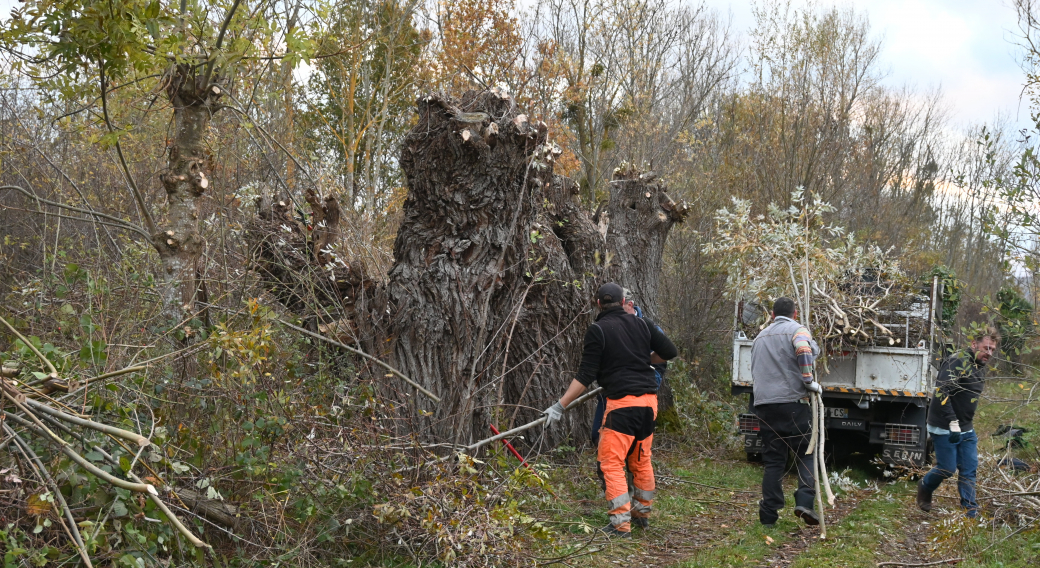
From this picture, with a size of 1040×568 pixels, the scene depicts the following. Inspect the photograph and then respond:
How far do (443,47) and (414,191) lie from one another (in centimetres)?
1352

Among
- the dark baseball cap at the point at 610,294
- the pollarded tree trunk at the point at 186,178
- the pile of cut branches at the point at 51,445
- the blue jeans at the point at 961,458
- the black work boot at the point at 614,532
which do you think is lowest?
the black work boot at the point at 614,532

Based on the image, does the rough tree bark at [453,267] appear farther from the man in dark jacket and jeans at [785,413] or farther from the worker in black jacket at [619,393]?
the man in dark jacket and jeans at [785,413]

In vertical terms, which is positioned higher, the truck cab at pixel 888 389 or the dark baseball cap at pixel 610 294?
the dark baseball cap at pixel 610 294

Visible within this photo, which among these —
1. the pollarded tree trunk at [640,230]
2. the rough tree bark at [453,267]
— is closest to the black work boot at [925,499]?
the pollarded tree trunk at [640,230]

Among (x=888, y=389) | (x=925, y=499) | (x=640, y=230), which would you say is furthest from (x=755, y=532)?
(x=640, y=230)

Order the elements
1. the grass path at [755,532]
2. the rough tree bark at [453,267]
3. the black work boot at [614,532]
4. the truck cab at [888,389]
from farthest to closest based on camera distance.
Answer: the truck cab at [888,389], the rough tree bark at [453,267], the black work boot at [614,532], the grass path at [755,532]

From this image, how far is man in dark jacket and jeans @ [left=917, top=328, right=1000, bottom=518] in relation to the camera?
6812 mm

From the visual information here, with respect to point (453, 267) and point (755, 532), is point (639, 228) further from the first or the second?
point (755, 532)

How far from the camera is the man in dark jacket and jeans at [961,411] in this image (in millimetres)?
6812

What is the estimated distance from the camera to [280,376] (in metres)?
5.23

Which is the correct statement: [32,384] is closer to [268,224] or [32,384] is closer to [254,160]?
[268,224]

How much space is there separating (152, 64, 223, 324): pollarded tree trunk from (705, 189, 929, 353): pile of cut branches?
236 inches

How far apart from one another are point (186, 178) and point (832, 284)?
7257 mm

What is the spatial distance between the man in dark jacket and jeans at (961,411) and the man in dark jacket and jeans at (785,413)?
4.13 feet
